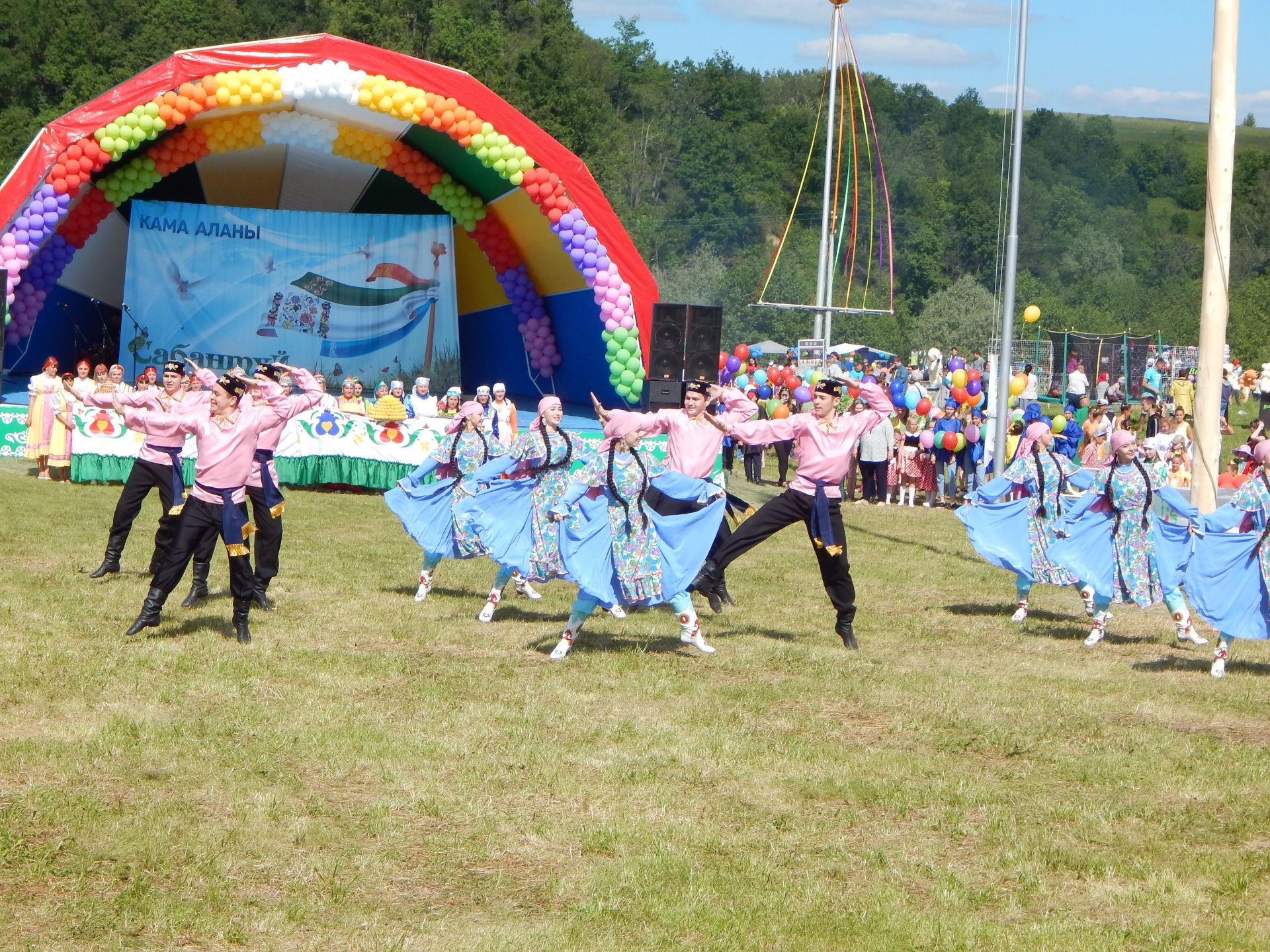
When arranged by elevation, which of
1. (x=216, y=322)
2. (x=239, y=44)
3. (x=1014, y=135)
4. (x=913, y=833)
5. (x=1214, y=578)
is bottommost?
(x=913, y=833)

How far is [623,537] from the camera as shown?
1009cm

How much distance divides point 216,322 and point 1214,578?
19361 millimetres

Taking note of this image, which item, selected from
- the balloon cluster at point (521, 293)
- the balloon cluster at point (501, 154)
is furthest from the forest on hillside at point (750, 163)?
the balloon cluster at point (501, 154)

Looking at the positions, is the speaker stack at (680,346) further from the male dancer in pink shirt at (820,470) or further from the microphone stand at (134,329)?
the microphone stand at (134,329)

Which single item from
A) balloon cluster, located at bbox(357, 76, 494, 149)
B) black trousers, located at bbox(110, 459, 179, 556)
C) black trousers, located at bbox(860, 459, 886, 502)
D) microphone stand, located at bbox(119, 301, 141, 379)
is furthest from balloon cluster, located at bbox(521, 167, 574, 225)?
black trousers, located at bbox(110, 459, 179, 556)

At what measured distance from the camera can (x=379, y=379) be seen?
2652 centimetres

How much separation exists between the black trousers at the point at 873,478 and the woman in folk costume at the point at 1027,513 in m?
8.96

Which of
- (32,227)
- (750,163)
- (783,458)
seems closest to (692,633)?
(783,458)

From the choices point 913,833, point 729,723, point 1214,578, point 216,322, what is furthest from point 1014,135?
point 216,322

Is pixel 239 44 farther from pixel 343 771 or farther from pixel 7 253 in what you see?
pixel 343 771

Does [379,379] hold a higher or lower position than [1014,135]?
lower

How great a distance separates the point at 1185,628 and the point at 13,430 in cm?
1730

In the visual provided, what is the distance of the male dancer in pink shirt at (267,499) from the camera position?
37.9 feet

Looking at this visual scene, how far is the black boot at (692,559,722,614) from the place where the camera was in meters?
11.7
